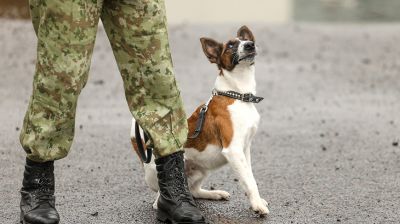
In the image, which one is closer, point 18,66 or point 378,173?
point 378,173

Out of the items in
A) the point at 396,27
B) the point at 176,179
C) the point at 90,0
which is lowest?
the point at 396,27

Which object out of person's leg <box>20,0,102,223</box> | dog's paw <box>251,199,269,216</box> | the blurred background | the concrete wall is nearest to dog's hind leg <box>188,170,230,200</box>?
dog's paw <box>251,199,269,216</box>

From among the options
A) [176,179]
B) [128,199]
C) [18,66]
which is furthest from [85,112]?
[176,179]

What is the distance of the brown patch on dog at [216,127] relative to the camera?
16.2 ft

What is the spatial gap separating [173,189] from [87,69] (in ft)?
2.54

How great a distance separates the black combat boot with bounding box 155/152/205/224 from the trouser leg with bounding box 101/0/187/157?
0.23ft

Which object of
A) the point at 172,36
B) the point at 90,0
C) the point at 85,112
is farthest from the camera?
the point at 172,36

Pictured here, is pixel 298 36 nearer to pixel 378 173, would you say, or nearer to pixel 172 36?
pixel 172 36

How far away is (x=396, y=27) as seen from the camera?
15086mm

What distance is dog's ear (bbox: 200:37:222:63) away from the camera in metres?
5.04

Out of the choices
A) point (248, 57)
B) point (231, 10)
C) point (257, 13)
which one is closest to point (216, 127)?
point (248, 57)

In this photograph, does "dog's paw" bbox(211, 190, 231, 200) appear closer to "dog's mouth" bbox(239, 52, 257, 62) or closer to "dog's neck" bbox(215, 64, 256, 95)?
"dog's neck" bbox(215, 64, 256, 95)

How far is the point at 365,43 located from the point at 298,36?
1.03 meters

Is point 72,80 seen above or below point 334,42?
A: above
